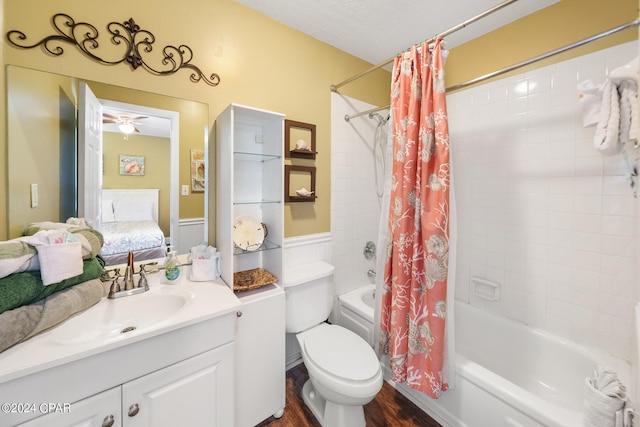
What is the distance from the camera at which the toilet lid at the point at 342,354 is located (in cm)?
127

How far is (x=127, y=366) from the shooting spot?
2.89 feet

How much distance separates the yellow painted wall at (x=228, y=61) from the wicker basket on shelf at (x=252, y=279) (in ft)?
1.18

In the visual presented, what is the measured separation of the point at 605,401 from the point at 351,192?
5.74 feet

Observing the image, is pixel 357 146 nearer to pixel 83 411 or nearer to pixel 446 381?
pixel 446 381

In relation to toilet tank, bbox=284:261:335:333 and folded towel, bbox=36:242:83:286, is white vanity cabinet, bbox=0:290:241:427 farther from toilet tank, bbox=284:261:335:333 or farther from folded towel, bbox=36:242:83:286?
toilet tank, bbox=284:261:335:333

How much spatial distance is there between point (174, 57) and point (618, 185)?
8.41 ft

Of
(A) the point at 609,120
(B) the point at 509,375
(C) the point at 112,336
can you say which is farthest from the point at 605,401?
(C) the point at 112,336

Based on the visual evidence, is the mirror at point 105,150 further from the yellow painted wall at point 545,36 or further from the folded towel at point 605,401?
the yellow painted wall at point 545,36

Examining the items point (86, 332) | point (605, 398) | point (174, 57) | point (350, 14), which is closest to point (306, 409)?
point (86, 332)

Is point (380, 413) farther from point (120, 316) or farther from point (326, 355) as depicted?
point (120, 316)

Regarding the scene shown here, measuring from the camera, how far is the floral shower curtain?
4.24 feet

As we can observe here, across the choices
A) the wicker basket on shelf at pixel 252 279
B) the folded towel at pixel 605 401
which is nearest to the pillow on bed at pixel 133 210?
the wicker basket on shelf at pixel 252 279

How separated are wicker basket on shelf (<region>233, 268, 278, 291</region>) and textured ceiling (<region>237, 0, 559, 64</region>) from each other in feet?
5.63

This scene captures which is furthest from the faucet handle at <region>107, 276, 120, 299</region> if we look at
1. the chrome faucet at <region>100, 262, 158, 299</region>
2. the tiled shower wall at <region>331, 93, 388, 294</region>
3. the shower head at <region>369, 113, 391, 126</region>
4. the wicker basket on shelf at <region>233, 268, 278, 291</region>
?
the shower head at <region>369, 113, 391, 126</region>
